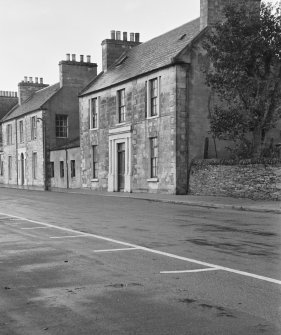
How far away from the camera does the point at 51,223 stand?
12680 mm

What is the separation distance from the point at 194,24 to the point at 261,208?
1543 centimetres

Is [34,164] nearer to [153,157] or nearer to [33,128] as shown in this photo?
[33,128]

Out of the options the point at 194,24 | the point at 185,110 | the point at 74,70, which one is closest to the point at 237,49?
the point at 185,110

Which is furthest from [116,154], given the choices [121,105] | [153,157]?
[153,157]

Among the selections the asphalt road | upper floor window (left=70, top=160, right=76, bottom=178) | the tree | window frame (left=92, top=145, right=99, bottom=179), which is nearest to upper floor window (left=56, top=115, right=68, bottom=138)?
upper floor window (left=70, top=160, right=76, bottom=178)

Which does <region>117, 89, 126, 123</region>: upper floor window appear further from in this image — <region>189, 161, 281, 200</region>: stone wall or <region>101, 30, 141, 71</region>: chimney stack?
<region>189, 161, 281, 200</region>: stone wall

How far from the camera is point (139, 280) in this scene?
239 inches

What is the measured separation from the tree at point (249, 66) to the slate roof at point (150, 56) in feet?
14.0

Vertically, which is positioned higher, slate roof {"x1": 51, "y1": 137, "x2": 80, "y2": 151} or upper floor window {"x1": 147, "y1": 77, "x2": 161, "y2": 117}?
upper floor window {"x1": 147, "y1": 77, "x2": 161, "y2": 117}

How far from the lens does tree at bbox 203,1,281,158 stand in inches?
829

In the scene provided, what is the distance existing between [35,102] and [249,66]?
2935 cm

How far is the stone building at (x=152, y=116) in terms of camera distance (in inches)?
992

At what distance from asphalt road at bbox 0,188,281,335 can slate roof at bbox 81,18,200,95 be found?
54.8ft

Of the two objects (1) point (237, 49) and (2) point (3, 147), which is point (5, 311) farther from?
(2) point (3, 147)
